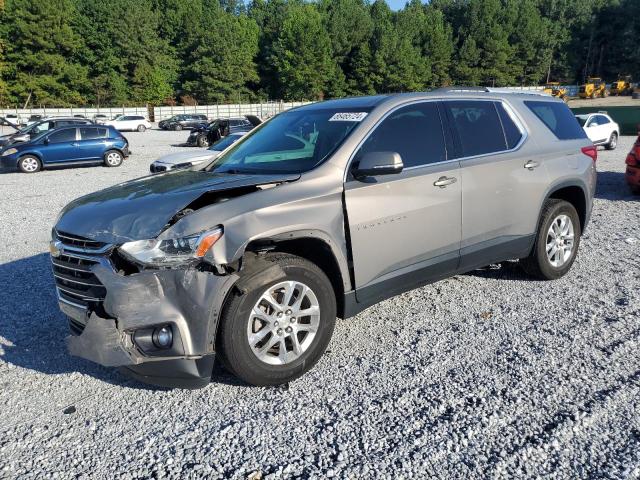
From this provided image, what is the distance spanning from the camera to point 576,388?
127 inches

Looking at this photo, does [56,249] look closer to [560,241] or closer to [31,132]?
[560,241]

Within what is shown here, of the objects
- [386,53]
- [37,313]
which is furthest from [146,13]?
[37,313]

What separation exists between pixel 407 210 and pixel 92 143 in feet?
56.4

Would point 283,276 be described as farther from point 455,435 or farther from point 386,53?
point 386,53

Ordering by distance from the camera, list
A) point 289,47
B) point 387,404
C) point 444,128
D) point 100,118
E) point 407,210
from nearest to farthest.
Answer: point 387,404 → point 407,210 → point 444,128 → point 100,118 → point 289,47

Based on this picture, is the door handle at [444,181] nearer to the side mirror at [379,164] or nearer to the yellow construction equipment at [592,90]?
the side mirror at [379,164]

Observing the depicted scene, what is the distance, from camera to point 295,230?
329cm

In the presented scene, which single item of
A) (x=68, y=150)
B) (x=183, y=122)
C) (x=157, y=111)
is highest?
(x=157, y=111)

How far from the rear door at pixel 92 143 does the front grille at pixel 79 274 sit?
16.3 meters

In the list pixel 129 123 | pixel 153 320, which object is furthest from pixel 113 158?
pixel 129 123

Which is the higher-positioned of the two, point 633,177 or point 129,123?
point 129,123

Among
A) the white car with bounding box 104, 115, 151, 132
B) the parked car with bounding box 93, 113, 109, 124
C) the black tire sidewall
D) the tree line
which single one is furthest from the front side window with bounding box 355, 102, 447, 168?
the tree line

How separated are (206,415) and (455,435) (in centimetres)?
144

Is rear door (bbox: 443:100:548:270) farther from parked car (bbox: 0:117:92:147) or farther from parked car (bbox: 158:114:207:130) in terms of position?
parked car (bbox: 158:114:207:130)
